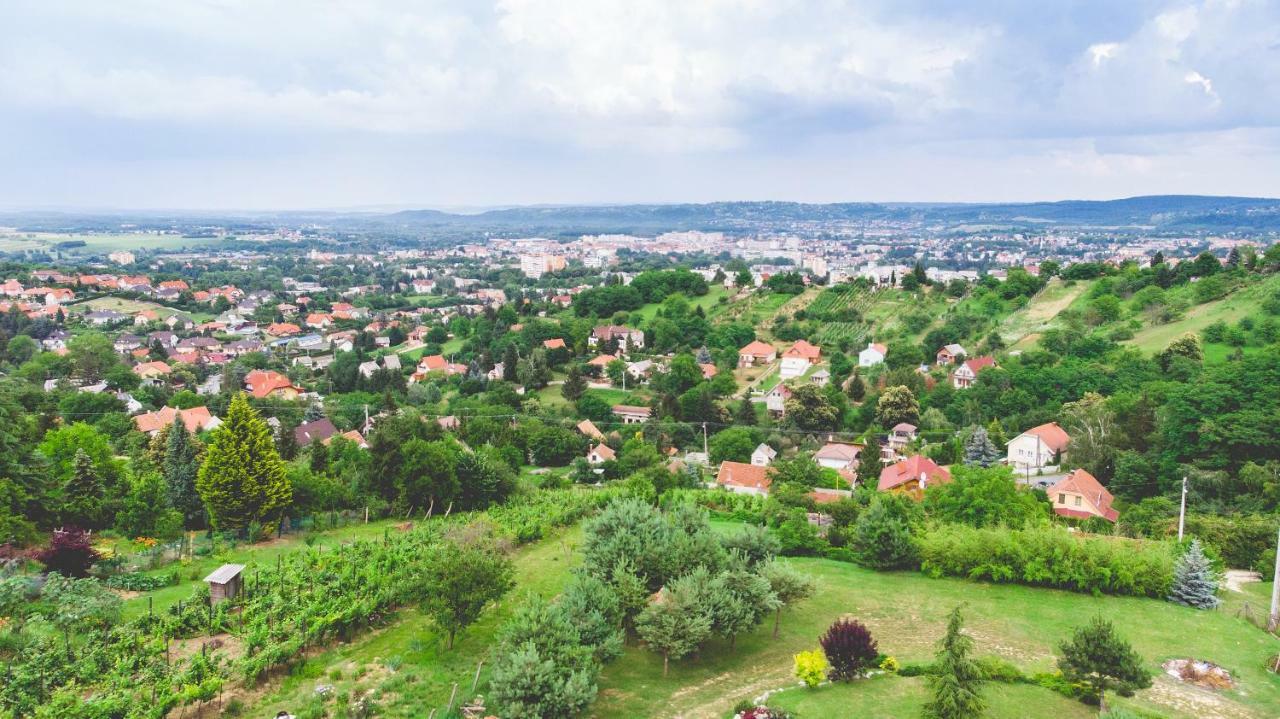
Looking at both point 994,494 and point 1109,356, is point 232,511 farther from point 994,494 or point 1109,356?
point 1109,356

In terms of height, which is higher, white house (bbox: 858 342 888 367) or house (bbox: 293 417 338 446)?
white house (bbox: 858 342 888 367)

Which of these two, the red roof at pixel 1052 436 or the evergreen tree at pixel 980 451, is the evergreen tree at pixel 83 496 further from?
the red roof at pixel 1052 436

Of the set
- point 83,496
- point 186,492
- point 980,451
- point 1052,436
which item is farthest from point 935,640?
point 1052,436

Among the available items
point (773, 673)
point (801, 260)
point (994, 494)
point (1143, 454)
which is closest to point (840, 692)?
point (773, 673)

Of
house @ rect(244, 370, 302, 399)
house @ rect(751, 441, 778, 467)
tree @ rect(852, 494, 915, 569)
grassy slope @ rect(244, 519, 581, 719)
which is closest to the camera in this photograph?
grassy slope @ rect(244, 519, 581, 719)

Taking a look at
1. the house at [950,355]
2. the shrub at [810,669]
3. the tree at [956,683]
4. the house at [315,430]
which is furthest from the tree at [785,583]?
the house at [950,355]

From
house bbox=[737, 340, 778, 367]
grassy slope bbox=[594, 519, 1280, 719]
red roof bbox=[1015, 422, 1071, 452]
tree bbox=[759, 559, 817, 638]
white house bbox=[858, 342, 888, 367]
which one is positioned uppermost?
tree bbox=[759, 559, 817, 638]

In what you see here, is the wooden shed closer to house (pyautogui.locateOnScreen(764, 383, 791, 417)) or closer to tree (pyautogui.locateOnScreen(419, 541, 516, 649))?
tree (pyautogui.locateOnScreen(419, 541, 516, 649))

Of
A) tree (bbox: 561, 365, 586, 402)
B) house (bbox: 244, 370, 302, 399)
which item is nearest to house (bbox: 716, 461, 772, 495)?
tree (bbox: 561, 365, 586, 402)
